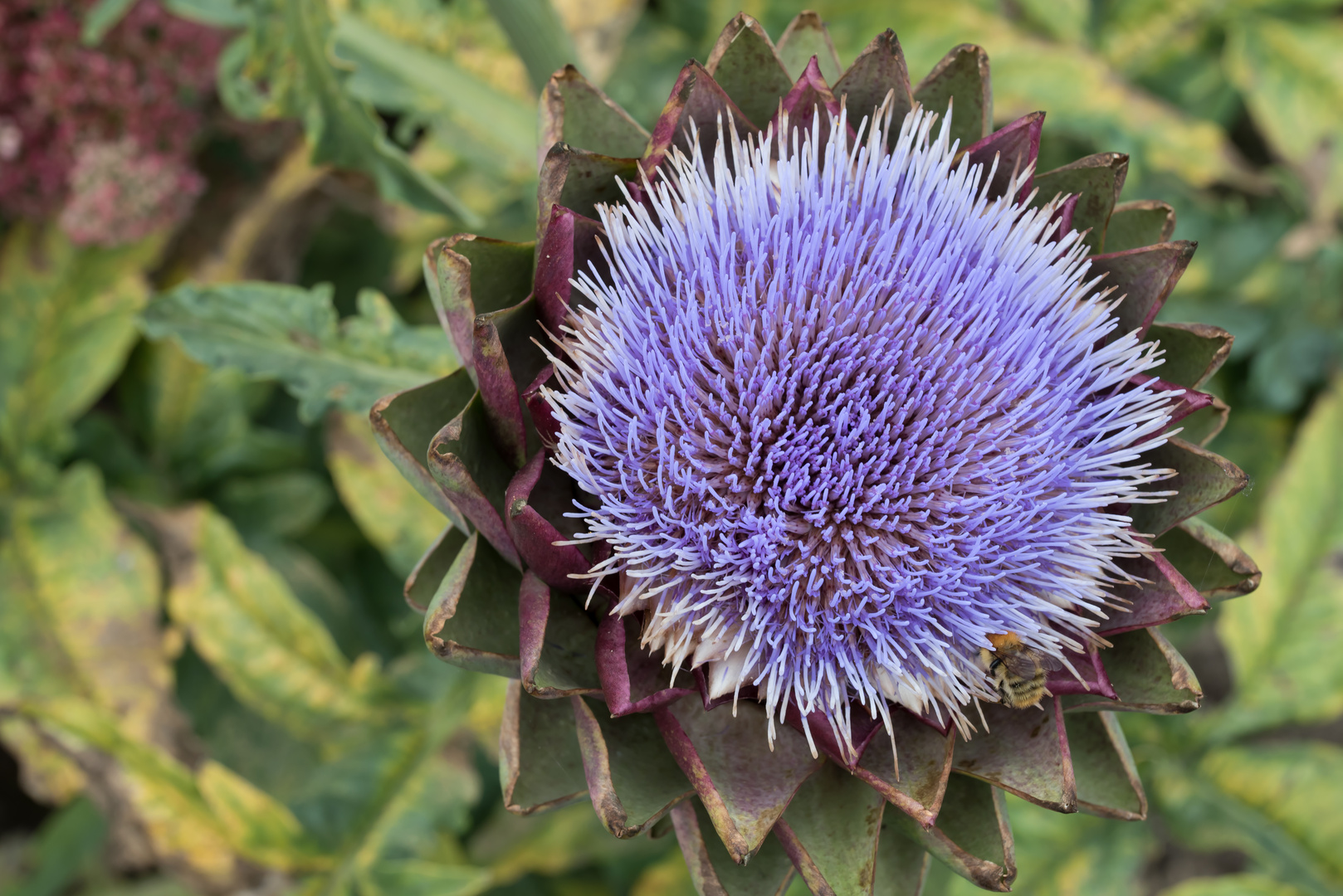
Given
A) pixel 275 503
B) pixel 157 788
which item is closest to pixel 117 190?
pixel 275 503

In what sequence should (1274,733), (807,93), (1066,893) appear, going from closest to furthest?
(807,93)
(1066,893)
(1274,733)

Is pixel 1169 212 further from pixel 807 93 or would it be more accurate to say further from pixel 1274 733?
pixel 1274 733

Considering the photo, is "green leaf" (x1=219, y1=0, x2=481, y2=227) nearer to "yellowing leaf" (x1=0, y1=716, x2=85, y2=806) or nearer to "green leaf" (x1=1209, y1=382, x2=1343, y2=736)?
"yellowing leaf" (x1=0, y1=716, x2=85, y2=806)

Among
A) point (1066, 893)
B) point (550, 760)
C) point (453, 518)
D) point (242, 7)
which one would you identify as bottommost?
point (1066, 893)

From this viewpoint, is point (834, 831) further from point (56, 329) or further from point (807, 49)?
point (56, 329)

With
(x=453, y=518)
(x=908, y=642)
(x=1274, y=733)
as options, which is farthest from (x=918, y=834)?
(x=1274, y=733)

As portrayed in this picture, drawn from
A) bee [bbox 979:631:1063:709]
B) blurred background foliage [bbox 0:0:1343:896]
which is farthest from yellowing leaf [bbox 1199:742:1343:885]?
bee [bbox 979:631:1063:709]

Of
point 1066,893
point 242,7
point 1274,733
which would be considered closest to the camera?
point 242,7

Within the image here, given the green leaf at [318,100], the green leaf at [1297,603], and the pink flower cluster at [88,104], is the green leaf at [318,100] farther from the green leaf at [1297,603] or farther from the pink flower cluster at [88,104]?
the green leaf at [1297,603]
